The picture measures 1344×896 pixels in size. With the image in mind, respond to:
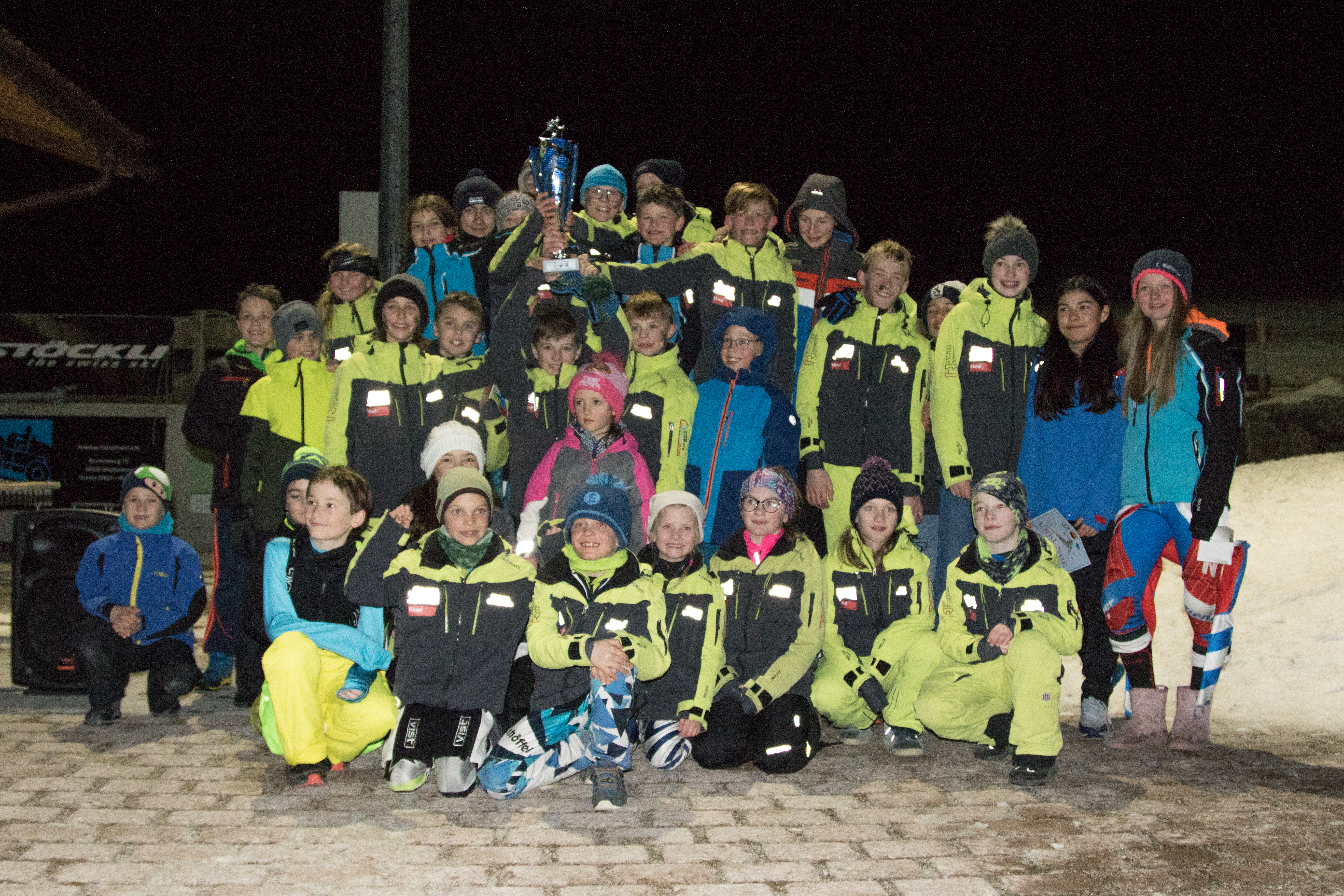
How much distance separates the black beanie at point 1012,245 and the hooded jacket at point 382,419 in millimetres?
3056

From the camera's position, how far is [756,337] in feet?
19.3

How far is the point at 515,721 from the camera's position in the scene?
5.09 meters

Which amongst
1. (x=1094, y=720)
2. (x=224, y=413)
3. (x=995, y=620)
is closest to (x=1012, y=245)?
(x=995, y=620)

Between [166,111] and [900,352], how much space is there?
20109 millimetres

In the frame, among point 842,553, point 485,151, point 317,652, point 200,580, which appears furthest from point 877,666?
point 485,151

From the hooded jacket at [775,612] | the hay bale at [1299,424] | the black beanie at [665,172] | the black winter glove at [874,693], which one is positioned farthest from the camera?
the hay bale at [1299,424]

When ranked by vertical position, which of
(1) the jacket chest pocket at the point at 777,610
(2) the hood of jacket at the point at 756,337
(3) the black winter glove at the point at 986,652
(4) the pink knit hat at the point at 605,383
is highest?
(2) the hood of jacket at the point at 756,337

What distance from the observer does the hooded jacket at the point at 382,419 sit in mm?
5848

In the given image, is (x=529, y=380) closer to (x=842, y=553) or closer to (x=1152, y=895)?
(x=842, y=553)

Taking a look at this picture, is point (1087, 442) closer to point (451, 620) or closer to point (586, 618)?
point (586, 618)

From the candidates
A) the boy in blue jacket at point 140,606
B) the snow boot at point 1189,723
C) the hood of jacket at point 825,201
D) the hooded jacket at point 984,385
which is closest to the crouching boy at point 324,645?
the boy in blue jacket at point 140,606

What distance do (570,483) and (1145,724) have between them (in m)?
2.97

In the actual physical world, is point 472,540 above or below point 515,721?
above

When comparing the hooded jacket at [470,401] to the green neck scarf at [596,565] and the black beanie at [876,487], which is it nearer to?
the green neck scarf at [596,565]
